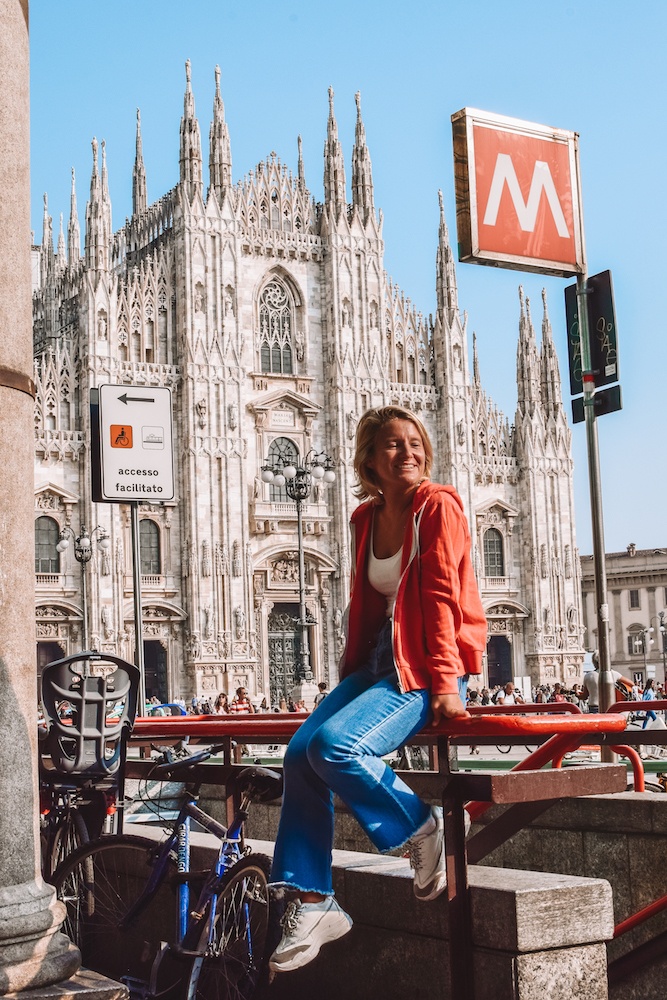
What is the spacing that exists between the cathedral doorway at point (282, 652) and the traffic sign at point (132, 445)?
85.0 ft

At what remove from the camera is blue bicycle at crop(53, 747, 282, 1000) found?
3.69m

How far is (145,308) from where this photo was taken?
33281 mm

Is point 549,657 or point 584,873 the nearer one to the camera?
point 584,873

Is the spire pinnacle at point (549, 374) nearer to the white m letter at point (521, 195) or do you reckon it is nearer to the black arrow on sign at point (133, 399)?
the black arrow on sign at point (133, 399)

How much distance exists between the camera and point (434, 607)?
324cm

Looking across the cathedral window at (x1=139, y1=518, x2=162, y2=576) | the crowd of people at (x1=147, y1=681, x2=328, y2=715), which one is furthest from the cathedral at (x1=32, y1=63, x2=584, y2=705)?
the crowd of people at (x1=147, y1=681, x2=328, y2=715)

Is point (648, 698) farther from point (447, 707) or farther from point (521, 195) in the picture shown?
point (447, 707)

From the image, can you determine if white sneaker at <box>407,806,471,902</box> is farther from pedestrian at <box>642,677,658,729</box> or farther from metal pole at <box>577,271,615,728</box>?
pedestrian at <box>642,677,658,729</box>

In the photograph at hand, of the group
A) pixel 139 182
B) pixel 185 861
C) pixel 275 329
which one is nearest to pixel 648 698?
pixel 185 861

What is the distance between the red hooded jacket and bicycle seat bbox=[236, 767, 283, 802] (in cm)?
53

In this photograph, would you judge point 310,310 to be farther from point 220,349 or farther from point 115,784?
point 115,784

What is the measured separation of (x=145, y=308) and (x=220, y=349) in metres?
2.29

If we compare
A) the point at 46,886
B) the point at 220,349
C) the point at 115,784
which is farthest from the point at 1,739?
the point at 220,349

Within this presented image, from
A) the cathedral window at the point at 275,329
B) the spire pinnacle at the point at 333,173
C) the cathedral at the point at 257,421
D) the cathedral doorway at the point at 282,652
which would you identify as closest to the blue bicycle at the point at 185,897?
the cathedral at the point at 257,421
